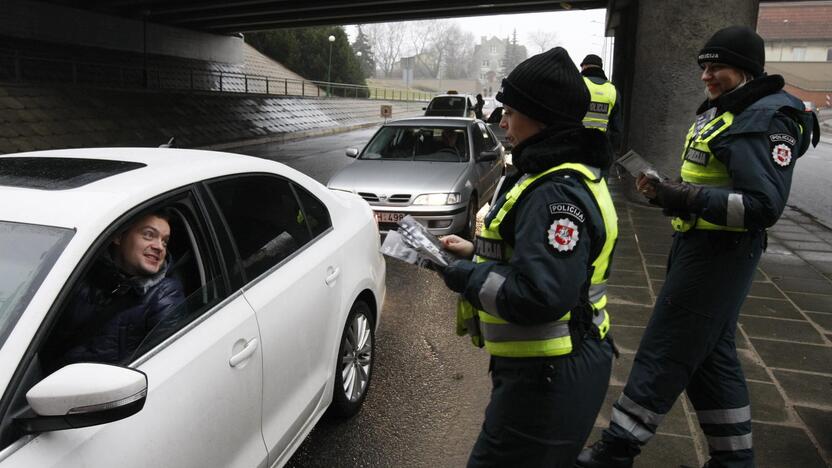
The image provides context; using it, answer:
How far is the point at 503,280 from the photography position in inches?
69.6

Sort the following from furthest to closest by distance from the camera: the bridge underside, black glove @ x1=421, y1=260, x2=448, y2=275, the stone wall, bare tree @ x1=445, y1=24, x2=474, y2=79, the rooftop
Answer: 1. bare tree @ x1=445, y1=24, x2=474, y2=79
2. the rooftop
3. the bridge underside
4. the stone wall
5. black glove @ x1=421, y1=260, x2=448, y2=275

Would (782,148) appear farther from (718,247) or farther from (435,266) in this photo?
(435,266)

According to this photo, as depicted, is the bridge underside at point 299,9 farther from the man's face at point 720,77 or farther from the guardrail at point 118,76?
the man's face at point 720,77

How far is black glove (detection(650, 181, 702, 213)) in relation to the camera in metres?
2.48

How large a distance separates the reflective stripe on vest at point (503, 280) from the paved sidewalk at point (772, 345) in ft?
5.03

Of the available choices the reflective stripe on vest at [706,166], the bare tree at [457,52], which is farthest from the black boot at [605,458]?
the bare tree at [457,52]

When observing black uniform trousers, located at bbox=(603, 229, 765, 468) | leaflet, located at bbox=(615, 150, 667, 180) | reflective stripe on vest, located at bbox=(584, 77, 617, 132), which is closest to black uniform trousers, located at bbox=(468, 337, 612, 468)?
black uniform trousers, located at bbox=(603, 229, 765, 468)

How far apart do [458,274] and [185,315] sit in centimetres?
100

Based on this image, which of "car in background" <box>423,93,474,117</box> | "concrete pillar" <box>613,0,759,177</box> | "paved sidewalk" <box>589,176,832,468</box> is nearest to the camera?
"paved sidewalk" <box>589,176,832,468</box>

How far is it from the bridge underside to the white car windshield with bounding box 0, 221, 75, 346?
71.5ft

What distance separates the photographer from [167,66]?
3141 centimetres

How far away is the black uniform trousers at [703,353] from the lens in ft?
8.35

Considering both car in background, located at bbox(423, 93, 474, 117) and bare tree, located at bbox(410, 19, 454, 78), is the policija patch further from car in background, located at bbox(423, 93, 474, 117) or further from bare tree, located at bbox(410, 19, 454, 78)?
bare tree, located at bbox(410, 19, 454, 78)

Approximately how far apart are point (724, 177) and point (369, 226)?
78.2 inches
